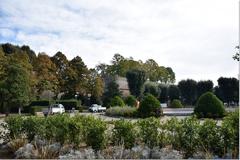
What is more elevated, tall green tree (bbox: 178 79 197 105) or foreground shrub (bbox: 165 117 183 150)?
tall green tree (bbox: 178 79 197 105)

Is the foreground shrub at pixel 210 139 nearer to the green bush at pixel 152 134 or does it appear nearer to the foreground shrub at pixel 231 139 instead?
the foreground shrub at pixel 231 139

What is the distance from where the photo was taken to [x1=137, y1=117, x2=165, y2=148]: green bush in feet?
34.2

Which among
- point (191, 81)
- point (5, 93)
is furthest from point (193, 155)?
point (191, 81)

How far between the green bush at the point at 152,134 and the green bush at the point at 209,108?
18.6m

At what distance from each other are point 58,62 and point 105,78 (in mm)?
26296

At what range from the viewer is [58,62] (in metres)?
63.9

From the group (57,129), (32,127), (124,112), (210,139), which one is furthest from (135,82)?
(210,139)

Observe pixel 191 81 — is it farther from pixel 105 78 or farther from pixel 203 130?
pixel 203 130

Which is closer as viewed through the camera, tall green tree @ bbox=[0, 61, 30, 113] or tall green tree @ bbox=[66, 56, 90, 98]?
tall green tree @ bbox=[0, 61, 30, 113]

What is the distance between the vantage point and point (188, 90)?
81.5 metres

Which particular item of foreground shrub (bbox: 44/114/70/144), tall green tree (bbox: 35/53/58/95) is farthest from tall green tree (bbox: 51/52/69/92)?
foreground shrub (bbox: 44/114/70/144)

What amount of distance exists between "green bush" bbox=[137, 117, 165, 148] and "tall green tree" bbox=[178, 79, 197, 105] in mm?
71115

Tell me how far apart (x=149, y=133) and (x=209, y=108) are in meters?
19.2

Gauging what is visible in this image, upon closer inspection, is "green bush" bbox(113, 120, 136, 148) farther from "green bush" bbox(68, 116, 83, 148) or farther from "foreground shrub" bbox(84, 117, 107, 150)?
"green bush" bbox(68, 116, 83, 148)
